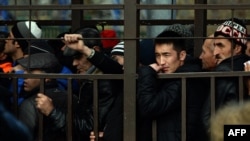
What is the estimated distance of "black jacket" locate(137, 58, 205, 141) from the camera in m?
6.25

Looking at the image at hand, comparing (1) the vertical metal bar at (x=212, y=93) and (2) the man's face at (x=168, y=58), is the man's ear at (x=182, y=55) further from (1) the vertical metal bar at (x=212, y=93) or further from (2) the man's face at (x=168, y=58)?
(1) the vertical metal bar at (x=212, y=93)

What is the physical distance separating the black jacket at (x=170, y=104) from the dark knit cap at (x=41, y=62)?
29.5 inches

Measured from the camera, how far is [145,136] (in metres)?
6.41

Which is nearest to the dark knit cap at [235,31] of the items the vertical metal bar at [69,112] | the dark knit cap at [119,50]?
the dark knit cap at [119,50]

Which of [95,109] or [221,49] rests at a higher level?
[221,49]

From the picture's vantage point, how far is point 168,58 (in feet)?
21.0

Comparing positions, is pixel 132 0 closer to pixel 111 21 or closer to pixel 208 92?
pixel 208 92

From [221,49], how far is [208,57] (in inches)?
8.5

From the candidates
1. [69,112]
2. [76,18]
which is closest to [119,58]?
[69,112]

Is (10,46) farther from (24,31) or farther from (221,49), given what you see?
(221,49)

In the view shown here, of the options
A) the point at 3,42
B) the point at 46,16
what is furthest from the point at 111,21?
the point at 3,42

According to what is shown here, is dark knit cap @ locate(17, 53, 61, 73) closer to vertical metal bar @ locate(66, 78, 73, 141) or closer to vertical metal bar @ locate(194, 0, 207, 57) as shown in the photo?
vertical metal bar @ locate(66, 78, 73, 141)

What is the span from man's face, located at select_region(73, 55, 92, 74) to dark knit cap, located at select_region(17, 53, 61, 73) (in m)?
0.15

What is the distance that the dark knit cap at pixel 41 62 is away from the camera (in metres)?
6.55
